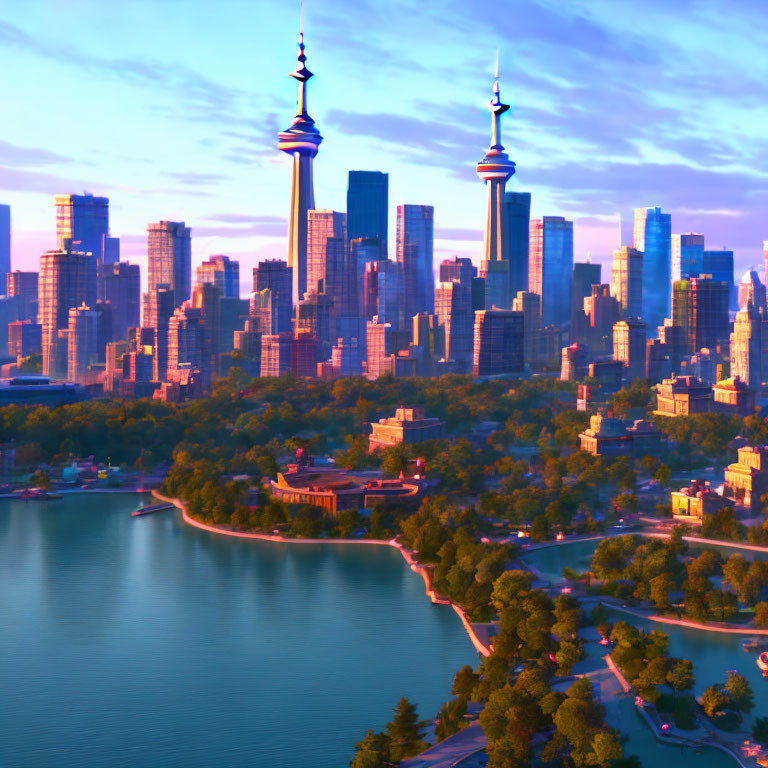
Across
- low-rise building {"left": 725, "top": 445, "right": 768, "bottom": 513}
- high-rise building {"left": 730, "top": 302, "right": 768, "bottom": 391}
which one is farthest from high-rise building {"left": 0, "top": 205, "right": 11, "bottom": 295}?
low-rise building {"left": 725, "top": 445, "right": 768, "bottom": 513}

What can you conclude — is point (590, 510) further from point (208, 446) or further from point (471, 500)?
point (208, 446)

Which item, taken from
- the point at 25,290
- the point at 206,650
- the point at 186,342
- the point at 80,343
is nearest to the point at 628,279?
the point at 186,342

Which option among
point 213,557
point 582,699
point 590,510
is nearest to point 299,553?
point 213,557

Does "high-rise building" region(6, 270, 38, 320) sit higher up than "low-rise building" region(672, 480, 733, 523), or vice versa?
"high-rise building" region(6, 270, 38, 320)

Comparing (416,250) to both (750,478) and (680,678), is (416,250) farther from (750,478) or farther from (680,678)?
(680,678)

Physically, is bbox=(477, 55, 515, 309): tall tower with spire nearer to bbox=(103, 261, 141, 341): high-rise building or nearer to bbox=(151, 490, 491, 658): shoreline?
bbox=(103, 261, 141, 341): high-rise building

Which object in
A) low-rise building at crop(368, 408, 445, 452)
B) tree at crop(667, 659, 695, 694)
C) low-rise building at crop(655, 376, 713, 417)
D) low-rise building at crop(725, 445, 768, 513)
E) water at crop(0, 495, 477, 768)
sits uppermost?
low-rise building at crop(655, 376, 713, 417)

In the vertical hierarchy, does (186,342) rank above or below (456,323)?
below
